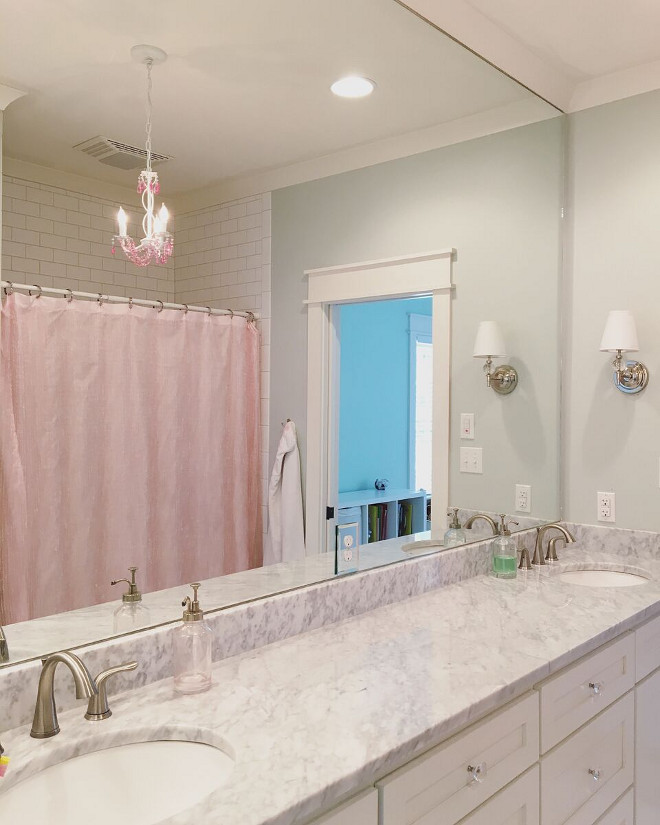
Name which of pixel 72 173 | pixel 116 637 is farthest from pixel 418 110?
pixel 116 637

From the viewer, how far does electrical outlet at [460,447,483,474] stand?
244cm

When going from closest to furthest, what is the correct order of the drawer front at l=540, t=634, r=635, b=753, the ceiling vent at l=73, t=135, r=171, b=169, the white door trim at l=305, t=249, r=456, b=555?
1. the ceiling vent at l=73, t=135, r=171, b=169
2. the drawer front at l=540, t=634, r=635, b=753
3. the white door trim at l=305, t=249, r=456, b=555

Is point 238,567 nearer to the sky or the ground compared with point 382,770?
nearer to the sky

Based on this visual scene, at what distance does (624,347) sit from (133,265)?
1726mm

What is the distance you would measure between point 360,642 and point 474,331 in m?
1.17

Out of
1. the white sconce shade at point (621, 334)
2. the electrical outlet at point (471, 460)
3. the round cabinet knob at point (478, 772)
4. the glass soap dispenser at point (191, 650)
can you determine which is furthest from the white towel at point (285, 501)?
the white sconce shade at point (621, 334)

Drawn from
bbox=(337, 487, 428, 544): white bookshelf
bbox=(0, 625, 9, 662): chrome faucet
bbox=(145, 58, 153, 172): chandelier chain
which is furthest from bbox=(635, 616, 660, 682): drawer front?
bbox=(145, 58, 153, 172): chandelier chain

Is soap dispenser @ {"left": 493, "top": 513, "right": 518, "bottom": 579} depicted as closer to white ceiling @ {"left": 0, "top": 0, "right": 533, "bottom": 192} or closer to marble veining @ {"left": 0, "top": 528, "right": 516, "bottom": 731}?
marble veining @ {"left": 0, "top": 528, "right": 516, "bottom": 731}

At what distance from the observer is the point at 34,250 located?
4.15ft

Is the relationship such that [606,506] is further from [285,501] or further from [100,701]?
[100,701]

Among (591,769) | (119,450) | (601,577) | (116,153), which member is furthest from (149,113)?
(601,577)

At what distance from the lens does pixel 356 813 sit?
1154mm

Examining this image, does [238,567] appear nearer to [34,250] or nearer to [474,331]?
[34,250]

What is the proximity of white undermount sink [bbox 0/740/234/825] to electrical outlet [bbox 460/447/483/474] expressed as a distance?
143cm
